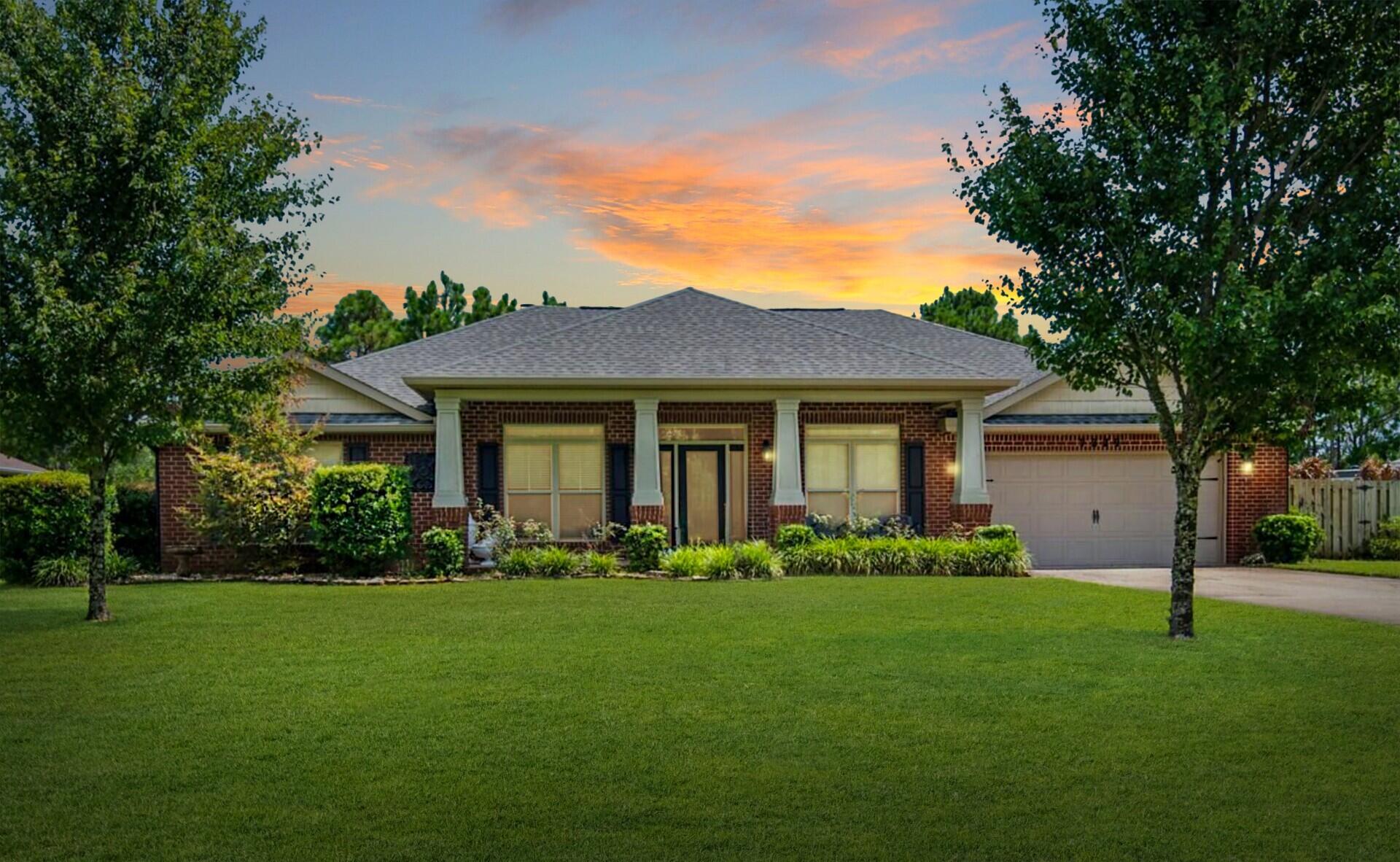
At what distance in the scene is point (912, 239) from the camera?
23.5 metres

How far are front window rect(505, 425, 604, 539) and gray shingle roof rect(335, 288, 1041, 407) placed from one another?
1.53 metres

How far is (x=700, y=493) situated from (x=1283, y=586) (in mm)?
9853

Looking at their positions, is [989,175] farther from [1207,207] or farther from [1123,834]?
[1123,834]

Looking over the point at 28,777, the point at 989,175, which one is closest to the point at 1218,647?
the point at 989,175

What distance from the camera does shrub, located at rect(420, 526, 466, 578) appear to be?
18.7 metres

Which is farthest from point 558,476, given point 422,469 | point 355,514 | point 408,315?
point 408,315

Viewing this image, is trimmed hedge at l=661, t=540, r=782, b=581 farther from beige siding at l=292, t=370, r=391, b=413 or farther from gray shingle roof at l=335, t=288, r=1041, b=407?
beige siding at l=292, t=370, r=391, b=413

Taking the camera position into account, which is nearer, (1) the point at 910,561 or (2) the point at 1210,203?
(2) the point at 1210,203

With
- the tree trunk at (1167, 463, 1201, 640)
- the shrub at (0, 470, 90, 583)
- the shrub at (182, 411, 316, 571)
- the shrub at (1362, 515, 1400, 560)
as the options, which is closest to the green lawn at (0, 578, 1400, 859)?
the tree trunk at (1167, 463, 1201, 640)

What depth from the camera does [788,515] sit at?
20.5 m

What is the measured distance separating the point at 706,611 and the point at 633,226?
483 inches

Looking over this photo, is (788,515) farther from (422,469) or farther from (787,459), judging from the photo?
(422,469)

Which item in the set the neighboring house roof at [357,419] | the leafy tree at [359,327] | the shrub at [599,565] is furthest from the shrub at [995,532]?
the leafy tree at [359,327]

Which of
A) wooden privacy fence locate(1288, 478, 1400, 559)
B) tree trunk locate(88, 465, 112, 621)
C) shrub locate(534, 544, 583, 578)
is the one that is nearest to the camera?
tree trunk locate(88, 465, 112, 621)
